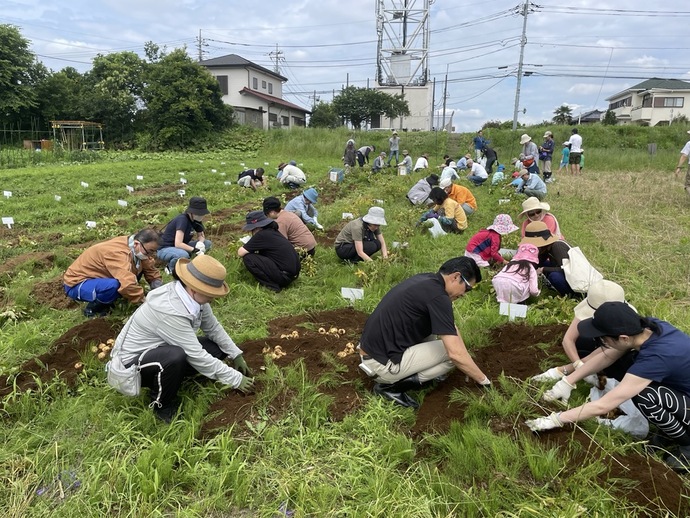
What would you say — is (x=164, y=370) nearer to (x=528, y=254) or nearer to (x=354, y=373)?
(x=354, y=373)

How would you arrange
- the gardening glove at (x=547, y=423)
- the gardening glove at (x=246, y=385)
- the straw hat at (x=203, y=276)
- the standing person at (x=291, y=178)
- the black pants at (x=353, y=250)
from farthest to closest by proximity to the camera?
the standing person at (x=291, y=178) < the black pants at (x=353, y=250) < the gardening glove at (x=246, y=385) < the straw hat at (x=203, y=276) < the gardening glove at (x=547, y=423)

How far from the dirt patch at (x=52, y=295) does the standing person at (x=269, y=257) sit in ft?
6.31

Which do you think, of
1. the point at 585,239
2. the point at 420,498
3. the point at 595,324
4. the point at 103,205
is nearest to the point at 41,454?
the point at 420,498

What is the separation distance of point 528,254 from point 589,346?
1831mm

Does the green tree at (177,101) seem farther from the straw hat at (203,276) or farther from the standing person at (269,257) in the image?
the straw hat at (203,276)

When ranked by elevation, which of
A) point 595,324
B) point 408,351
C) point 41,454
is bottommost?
point 41,454

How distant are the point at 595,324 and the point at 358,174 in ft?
41.5

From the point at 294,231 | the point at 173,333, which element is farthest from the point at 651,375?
the point at 294,231

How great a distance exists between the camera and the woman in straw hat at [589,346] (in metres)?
2.79

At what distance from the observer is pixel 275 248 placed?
524cm

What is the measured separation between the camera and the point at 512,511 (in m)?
2.14

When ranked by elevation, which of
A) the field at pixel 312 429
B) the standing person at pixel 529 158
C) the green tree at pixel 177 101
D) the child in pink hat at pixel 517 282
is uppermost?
the green tree at pixel 177 101

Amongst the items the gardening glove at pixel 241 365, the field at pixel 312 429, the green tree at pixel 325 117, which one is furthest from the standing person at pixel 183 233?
the green tree at pixel 325 117

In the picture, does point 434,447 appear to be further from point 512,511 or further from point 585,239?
point 585,239
